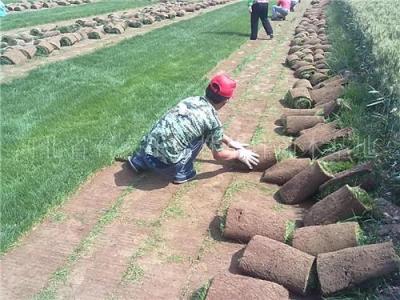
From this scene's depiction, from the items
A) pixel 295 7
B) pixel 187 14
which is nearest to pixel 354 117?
pixel 187 14

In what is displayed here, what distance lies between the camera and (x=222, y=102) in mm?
4914

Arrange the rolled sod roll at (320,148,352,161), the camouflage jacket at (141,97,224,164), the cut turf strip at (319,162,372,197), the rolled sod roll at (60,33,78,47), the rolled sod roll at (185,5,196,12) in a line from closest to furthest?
the cut turf strip at (319,162,372,197) < the rolled sod roll at (320,148,352,161) < the camouflage jacket at (141,97,224,164) < the rolled sod roll at (60,33,78,47) < the rolled sod roll at (185,5,196,12)

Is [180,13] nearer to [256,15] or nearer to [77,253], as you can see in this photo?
[256,15]

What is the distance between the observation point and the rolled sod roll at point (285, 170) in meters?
4.86

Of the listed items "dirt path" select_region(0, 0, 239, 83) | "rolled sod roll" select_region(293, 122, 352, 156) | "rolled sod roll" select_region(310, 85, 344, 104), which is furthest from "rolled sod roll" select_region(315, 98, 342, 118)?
"dirt path" select_region(0, 0, 239, 83)

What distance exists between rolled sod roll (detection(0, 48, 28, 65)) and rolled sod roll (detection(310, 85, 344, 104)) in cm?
607

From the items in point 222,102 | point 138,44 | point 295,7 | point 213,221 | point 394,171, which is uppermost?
point 222,102

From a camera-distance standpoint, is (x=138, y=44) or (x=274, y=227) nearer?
(x=274, y=227)

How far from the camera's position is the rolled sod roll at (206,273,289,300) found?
3.10 m

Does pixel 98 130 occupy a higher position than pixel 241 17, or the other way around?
pixel 98 130

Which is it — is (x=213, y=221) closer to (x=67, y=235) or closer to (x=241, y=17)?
(x=67, y=235)

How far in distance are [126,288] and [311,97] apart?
15.0 ft

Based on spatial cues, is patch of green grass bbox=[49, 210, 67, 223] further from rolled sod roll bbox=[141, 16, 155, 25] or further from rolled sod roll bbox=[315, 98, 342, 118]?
rolled sod roll bbox=[141, 16, 155, 25]

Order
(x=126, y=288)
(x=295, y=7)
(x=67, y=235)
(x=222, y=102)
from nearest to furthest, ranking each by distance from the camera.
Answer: (x=126, y=288) < (x=67, y=235) < (x=222, y=102) < (x=295, y=7)
